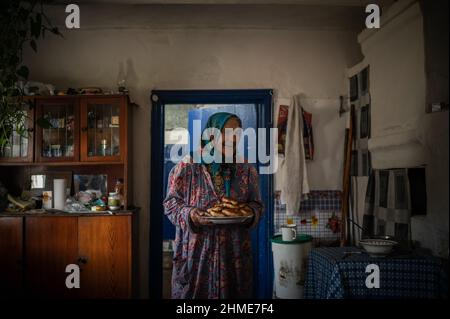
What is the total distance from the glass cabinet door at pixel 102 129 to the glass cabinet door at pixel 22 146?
391 millimetres

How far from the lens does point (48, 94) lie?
2.99 m

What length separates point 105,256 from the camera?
2828 millimetres

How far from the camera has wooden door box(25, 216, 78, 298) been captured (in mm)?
2814

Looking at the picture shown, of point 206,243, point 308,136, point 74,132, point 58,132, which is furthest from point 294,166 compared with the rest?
point 58,132

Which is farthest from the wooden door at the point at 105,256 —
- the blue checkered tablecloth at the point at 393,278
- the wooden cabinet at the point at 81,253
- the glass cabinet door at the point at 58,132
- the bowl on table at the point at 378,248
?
the bowl on table at the point at 378,248

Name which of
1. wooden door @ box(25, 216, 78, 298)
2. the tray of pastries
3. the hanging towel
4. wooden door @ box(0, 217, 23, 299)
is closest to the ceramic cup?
the hanging towel

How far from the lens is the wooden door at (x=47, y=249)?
111 inches

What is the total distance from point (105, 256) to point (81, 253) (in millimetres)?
172

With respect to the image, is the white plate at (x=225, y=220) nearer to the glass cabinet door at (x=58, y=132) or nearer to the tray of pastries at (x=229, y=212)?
the tray of pastries at (x=229, y=212)

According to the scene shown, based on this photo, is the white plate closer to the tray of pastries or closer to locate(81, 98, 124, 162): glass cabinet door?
the tray of pastries

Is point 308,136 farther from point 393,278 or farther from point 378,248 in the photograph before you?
point 393,278
